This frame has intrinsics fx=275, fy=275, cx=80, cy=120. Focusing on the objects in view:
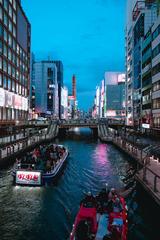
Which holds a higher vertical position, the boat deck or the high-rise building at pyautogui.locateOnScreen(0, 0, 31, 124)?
the high-rise building at pyautogui.locateOnScreen(0, 0, 31, 124)

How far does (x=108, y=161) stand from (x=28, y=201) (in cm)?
2577

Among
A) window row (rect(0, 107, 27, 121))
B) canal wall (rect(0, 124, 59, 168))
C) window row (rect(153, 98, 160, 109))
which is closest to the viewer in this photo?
canal wall (rect(0, 124, 59, 168))

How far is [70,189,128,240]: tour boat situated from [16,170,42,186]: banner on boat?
37.4 ft

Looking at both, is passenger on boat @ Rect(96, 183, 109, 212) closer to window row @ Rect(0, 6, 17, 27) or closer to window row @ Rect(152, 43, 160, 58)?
window row @ Rect(152, 43, 160, 58)

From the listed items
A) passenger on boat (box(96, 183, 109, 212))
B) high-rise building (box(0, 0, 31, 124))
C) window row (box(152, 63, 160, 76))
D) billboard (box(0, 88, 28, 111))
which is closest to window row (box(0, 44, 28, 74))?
high-rise building (box(0, 0, 31, 124))

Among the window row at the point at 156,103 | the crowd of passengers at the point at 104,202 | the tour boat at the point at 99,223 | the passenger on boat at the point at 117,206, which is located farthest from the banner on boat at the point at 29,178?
the window row at the point at 156,103

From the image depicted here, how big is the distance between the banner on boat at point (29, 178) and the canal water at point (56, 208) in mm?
670

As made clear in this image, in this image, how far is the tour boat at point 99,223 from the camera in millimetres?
15039

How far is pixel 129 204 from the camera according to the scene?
81.8 ft

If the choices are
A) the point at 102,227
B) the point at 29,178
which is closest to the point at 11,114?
the point at 29,178

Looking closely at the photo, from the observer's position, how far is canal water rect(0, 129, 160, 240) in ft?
62.6

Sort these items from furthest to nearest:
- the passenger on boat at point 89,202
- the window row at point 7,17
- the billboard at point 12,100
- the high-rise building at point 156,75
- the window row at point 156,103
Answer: the window row at point 7,17, the billboard at point 12,100, the window row at point 156,103, the high-rise building at point 156,75, the passenger on boat at point 89,202

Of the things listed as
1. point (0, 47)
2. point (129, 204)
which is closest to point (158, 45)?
point (0, 47)

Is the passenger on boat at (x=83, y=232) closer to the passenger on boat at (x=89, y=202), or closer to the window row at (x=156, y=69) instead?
the passenger on boat at (x=89, y=202)
